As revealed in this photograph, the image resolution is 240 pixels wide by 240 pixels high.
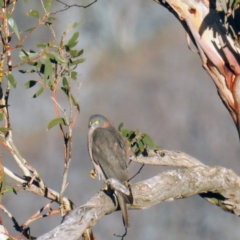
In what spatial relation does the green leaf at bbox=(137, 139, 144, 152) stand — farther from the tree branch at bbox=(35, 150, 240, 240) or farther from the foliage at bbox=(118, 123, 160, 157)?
the tree branch at bbox=(35, 150, 240, 240)

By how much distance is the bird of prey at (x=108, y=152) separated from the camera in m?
3.09

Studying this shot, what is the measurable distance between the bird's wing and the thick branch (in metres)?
0.28

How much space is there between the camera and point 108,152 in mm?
3266

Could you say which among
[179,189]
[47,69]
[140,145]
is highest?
[47,69]

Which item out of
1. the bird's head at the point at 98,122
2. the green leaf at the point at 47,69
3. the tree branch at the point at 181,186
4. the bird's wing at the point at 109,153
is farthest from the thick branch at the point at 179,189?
the bird's head at the point at 98,122

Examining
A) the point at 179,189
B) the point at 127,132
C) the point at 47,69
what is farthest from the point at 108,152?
the point at 47,69

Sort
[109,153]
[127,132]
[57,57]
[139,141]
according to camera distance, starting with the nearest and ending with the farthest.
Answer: [57,57], [139,141], [127,132], [109,153]

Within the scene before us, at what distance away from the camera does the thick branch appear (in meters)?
2.35

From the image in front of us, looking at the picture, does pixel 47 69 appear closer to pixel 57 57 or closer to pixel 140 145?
pixel 57 57

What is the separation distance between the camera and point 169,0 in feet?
9.77

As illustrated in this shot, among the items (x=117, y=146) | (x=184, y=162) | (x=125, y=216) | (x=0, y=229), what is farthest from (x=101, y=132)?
(x=0, y=229)

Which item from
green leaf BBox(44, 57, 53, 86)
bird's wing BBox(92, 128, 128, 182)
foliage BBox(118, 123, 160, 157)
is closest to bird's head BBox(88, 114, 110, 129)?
bird's wing BBox(92, 128, 128, 182)

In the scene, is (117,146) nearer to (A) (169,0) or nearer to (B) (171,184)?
(B) (171,184)

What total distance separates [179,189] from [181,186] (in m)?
0.02
